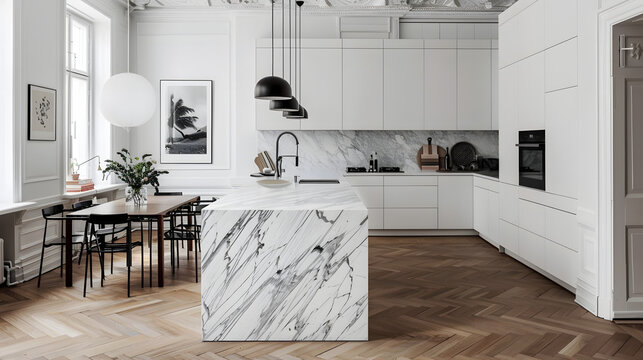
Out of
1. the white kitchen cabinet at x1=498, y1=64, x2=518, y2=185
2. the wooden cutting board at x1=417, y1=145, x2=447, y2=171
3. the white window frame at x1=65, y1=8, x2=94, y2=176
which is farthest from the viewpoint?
the wooden cutting board at x1=417, y1=145, x2=447, y2=171

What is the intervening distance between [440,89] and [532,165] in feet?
8.81

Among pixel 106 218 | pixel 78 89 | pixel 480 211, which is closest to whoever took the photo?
pixel 106 218

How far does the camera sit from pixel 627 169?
3715 mm

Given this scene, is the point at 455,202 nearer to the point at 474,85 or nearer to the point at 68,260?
the point at 474,85

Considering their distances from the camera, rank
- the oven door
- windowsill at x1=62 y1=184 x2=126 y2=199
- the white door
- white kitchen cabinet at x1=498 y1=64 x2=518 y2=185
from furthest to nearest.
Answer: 1. windowsill at x1=62 y1=184 x2=126 y2=199
2. white kitchen cabinet at x1=498 y1=64 x2=518 y2=185
3. the oven door
4. the white door

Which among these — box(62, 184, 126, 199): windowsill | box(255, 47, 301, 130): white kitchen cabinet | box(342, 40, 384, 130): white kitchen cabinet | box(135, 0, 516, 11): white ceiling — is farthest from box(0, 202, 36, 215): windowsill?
box(342, 40, 384, 130): white kitchen cabinet

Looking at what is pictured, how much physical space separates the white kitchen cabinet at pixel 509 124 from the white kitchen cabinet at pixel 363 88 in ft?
6.27

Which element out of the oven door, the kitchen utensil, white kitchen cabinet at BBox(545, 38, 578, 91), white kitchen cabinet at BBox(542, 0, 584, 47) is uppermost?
white kitchen cabinet at BBox(542, 0, 584, 47)

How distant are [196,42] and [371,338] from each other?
5633 millimetres

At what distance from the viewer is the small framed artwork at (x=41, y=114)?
193 inches

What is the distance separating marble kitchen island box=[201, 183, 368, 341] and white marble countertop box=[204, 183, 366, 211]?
0.04 meters

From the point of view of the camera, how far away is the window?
20.6 ft

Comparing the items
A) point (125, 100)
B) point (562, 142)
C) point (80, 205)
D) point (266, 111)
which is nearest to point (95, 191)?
point (80, 205)

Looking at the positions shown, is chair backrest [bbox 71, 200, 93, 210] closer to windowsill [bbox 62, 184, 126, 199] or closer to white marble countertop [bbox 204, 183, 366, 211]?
windowsill [bbox 62, 184, 126, 199]
